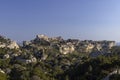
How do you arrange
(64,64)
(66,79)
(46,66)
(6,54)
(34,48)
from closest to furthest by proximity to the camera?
(66,79)
(46,66)
(64,64)
(6,54)
(34,48)

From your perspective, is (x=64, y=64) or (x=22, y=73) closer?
(x=22, y=73)

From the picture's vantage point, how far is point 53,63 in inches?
5374

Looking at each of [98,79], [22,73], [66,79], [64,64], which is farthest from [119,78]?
[64,64]

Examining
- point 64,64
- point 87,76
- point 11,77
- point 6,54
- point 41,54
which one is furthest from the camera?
point 41,54

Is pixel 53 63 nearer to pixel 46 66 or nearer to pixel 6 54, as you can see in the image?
pixel 46 66

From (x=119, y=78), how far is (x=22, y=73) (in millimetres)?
39285

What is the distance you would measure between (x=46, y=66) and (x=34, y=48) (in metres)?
59.7

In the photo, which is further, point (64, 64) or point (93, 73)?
point (64, 64)

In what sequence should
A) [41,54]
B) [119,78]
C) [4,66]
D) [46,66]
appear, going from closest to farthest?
[119,78]
[4,66]
[46,66]
[41,54]

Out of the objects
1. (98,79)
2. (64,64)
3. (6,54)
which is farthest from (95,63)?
(6,54)

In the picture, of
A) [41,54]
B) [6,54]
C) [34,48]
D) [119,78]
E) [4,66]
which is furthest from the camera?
[34,48]

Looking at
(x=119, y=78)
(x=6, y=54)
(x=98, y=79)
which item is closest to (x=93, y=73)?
(x=98, y=79)

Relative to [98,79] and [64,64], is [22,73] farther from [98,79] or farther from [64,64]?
[64,64]

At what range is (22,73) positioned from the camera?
85.8m
